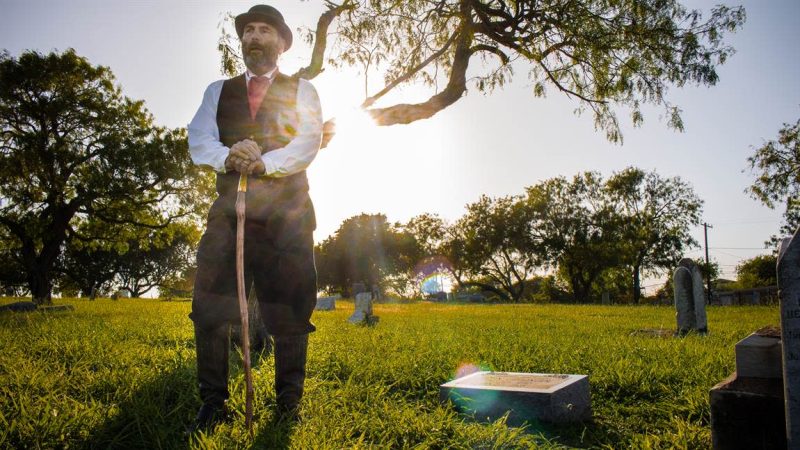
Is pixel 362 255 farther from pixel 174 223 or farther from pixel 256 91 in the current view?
Answer: pixel 256 91

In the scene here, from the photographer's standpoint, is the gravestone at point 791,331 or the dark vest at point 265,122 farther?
the dark vest at point 265,122

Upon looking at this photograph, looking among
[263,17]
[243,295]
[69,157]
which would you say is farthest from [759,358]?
[69,157]

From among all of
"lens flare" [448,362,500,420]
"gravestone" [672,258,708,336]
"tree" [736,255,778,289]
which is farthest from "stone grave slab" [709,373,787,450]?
"tree" [736,255,778,289]

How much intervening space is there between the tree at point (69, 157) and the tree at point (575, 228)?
33.0 m

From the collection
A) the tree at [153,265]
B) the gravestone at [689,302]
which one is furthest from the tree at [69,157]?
the tree at [153,265]

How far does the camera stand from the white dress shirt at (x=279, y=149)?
11.6 ft

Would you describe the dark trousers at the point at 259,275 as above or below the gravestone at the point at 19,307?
above

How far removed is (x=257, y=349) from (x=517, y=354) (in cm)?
332

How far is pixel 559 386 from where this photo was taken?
411 centimetres

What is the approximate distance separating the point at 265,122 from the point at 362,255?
55.6 metres

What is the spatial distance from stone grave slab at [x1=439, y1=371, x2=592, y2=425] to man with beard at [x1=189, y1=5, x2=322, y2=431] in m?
1.35

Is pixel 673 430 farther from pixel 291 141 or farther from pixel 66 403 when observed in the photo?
pixel 66 403

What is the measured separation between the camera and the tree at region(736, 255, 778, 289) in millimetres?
66625

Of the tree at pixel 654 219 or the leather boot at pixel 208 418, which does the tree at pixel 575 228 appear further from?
the leather boot at pixel 208 418
